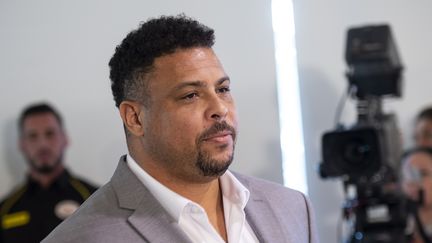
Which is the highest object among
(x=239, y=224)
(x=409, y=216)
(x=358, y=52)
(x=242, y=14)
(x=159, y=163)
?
(x=242, y=14)

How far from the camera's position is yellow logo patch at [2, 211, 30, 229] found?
122 inches

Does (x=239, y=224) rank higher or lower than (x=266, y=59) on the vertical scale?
lower

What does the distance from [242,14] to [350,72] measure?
0.91 metres

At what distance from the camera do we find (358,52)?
90.4 inches

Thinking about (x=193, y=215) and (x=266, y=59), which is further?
(x=266, y=59)

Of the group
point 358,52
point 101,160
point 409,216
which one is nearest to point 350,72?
point 358,52

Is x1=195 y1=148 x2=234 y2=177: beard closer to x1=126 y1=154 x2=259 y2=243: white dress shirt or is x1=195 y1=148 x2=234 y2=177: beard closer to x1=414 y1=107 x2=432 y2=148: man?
x1=126 y1=154 x2=259 y2=243: white dress shirt

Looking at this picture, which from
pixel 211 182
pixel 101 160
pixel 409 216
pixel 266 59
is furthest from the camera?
pixel 101 160

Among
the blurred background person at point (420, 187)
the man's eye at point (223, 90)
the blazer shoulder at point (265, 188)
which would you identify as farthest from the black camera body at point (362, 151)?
the man's eye at point (223, 90)

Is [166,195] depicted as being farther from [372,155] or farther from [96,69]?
[96,69]

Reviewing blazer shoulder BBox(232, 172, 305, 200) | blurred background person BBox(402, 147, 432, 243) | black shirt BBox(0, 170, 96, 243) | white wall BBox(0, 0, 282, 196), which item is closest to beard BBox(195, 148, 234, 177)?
blazer shoulder BBox(232, 172, 305, 200)

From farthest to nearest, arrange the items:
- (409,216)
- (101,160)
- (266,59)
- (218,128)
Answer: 1. (101,160)
2. (266,59)
3. (409,216)
4. (218,128)

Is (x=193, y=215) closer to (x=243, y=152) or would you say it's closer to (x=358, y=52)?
(x=358, y=52)

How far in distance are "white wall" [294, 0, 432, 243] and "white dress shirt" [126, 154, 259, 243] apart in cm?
162
